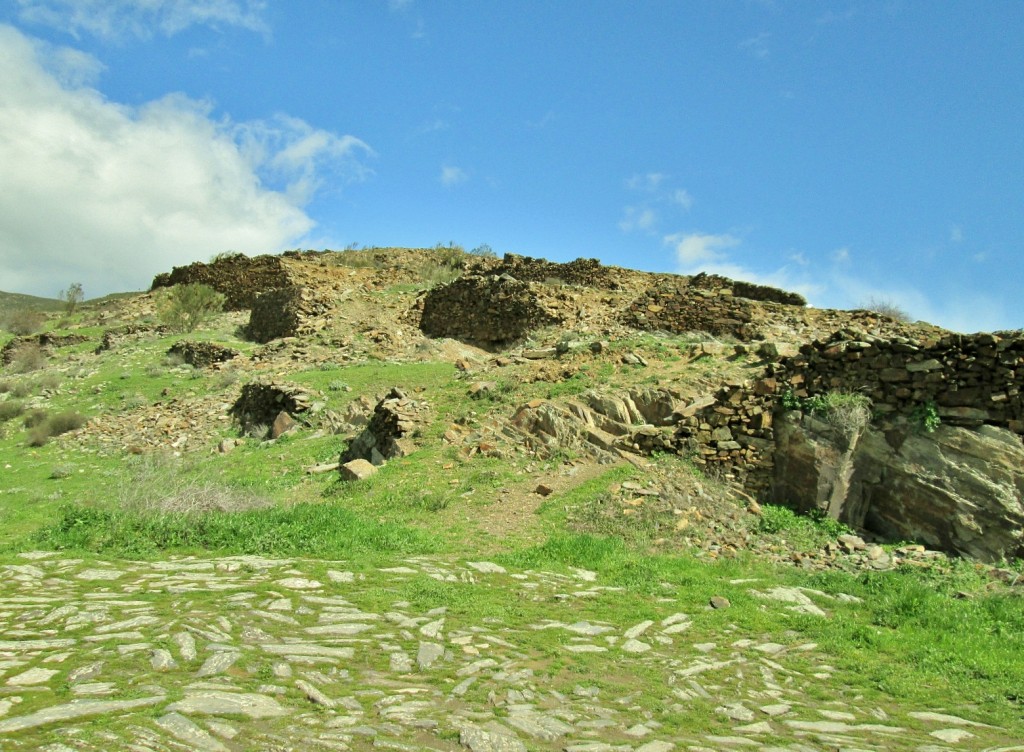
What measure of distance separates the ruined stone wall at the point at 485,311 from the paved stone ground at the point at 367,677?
15326 mm

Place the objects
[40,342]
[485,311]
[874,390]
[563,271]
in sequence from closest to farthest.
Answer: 1. [874,390]
2. [485,311]
3. [563,271]
4. [40,342]

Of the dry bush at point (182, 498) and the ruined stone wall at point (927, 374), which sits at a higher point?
the ruined stone wall at point (927, 374)

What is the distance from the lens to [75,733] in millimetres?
2885

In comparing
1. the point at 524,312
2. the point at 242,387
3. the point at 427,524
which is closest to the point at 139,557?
the point at 427,524

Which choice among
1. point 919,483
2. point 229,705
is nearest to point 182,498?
point 229,705

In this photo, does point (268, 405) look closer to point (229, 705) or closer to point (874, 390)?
point (874, 390)

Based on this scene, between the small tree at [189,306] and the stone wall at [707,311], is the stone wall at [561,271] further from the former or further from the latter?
the small tree at [189,306]

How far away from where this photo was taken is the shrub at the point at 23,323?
1427 inches

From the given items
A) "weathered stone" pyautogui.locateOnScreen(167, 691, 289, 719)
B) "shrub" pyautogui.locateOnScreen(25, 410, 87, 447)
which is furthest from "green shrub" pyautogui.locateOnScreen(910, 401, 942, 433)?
"shrub" pyautogui.locateOnScreen(25, 410, 87, 447)

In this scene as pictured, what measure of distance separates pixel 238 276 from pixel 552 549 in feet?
97.5

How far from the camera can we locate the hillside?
3.73 m

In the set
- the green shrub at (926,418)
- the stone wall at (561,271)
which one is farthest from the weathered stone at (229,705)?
the stone wall at (561,271)

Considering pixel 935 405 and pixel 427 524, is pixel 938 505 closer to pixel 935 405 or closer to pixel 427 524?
pixel 935 405

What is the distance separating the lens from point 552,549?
7691 millimetres
